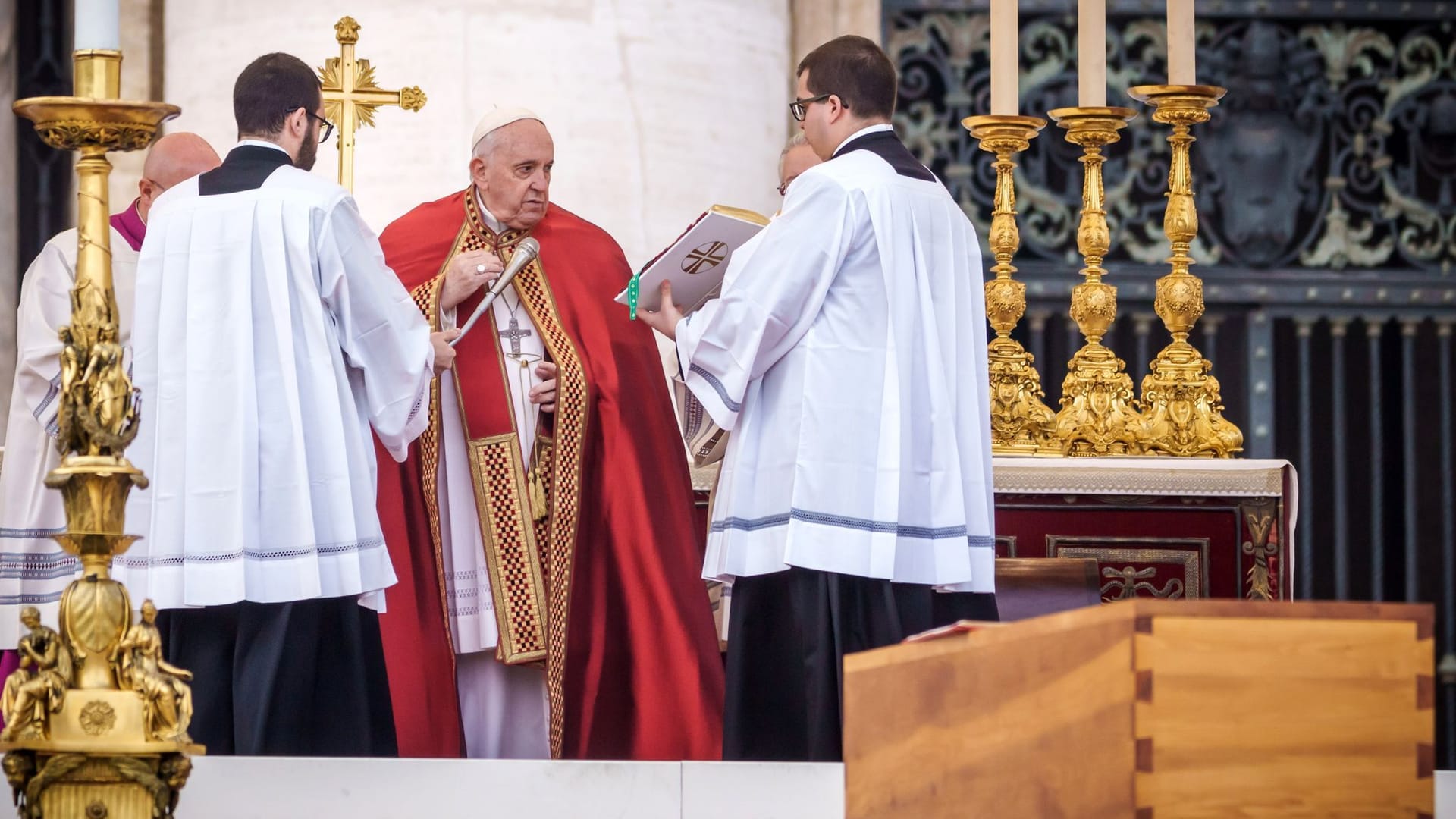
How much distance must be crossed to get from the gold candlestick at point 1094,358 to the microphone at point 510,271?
1.53 meters

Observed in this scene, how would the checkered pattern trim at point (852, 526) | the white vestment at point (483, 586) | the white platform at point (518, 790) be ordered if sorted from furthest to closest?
the white vestment at point (483, 586) < the checkered pattern trim at point (852, 526) < the white platform at point (518, 790)

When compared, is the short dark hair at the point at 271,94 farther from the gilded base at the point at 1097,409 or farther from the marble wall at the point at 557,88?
the marble wall at the point at 557,88

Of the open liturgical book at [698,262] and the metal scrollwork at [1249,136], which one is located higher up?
the metal scrollwork at [1249,136]

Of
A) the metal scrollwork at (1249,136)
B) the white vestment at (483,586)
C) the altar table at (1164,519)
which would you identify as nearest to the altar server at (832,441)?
the white vestment at (483,586)

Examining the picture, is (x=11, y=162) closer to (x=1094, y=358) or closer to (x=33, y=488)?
(x=33, y=488)

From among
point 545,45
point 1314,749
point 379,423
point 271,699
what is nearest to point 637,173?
point 545,45

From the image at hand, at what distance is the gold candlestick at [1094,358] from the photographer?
6.29 metres

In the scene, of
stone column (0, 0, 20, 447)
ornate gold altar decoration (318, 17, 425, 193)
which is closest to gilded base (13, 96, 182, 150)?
ornate gold altar decoration (318, 17, 425, 193)

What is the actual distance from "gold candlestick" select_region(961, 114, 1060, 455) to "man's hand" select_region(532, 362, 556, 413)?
1.31 meters

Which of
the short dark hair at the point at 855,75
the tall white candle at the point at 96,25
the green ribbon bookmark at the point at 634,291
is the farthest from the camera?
the green ribbon bookmark at the point at 634,291

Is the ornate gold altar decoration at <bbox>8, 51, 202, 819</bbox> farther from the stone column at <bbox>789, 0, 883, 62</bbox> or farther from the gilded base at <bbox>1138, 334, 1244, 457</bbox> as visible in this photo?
the stone column at <bbox>789, 0, 883, 62</bbox>

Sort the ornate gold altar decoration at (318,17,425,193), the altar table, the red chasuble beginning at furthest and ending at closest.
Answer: the ornate gold altar decoration at (318,17,425,193), the altar table, the red chasuble

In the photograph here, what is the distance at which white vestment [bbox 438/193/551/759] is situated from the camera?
5.67 m

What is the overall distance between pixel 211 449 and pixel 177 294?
1.14 ft
